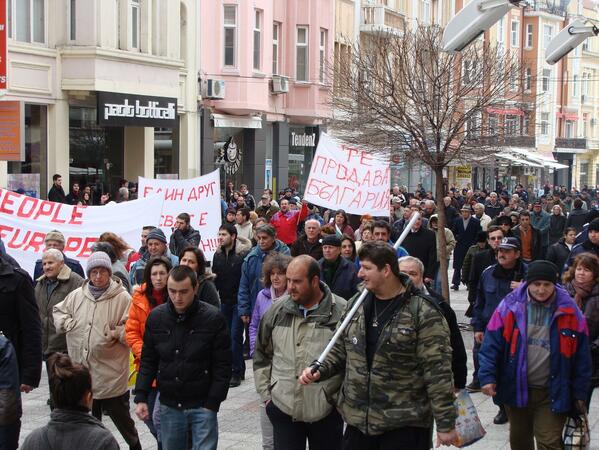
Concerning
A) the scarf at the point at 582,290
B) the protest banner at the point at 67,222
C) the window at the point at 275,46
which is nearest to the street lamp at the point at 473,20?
the scarf at the point at 582,290

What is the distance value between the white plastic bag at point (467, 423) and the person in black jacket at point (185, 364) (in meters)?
1.43

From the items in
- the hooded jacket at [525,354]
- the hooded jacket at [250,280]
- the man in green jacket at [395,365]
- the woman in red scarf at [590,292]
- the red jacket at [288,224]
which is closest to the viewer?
the man in green jacket at [395,365]

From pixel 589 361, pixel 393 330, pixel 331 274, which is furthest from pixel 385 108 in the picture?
pixel 393 330

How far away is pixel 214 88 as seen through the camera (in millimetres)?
31984

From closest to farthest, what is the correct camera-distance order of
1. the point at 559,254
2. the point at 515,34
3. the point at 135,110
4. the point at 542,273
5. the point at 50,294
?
the point at 542,273, the point at 50,294, the point at 559,254, the point at 135,110, the point at 515,34

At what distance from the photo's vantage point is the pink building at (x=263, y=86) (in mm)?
33188

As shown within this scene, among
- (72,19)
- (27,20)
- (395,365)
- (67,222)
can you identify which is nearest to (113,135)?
(72,19)

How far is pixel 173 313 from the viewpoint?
7000 mm

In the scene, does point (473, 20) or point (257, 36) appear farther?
point (257, 36)

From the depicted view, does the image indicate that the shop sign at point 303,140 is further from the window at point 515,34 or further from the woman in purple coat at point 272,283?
the window at point 515,34

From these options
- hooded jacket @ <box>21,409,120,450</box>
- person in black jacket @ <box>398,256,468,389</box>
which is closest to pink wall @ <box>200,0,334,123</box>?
person in black jacket @ <box>398,256,468,389</box>

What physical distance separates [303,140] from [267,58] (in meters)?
4.83

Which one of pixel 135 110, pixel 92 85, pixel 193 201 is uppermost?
pixel 92 85

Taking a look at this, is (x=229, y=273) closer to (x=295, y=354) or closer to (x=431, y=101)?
(x=295, y=354)
